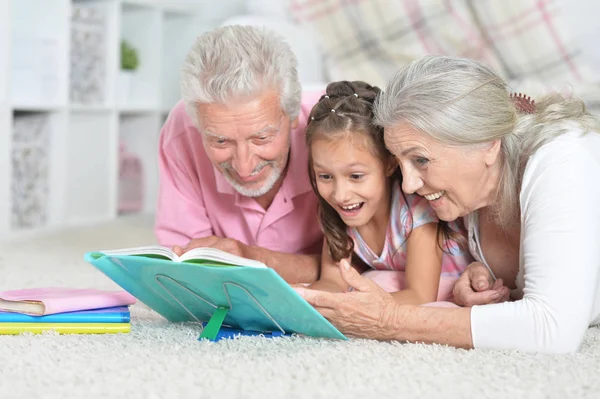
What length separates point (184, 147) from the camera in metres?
2.42

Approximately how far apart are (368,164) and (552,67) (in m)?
2.03

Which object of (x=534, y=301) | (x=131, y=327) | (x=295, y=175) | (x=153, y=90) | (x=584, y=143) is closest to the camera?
(x=534, y=301)

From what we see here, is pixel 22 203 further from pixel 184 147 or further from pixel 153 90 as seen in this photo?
pixel 184 147

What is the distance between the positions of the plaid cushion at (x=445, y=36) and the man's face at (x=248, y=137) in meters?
1.70

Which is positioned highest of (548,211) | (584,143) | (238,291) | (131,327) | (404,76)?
(404,76)

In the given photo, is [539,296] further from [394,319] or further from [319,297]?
[319,297]

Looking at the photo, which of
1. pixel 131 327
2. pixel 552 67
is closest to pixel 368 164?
pixel 131 327

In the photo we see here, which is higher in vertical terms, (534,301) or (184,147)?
(184,147)

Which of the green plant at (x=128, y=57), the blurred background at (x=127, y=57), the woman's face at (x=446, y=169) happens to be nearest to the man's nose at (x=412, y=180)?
the woman's face at (x=446, y=169)

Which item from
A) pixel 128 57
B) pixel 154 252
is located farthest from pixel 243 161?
pixel 128 57

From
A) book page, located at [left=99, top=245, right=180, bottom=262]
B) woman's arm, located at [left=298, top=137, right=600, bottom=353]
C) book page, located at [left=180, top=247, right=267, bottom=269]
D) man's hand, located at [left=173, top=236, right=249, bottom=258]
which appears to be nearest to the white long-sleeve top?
woman's arm, located at [left=298, top=137, right=600, bottom=353]

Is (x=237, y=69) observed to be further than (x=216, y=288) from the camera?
Yes

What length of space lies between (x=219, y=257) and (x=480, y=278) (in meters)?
0.66

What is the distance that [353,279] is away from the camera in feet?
5.53
